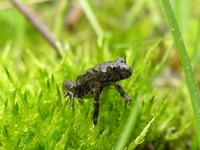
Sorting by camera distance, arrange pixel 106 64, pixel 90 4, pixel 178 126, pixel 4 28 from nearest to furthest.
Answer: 1. pixel 106 64
2. pixel 178 126
3. pixel 90 4
4. pixel 4 28

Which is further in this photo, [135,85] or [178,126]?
[178,126]

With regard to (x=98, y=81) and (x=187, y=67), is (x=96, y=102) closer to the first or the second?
(x=98, y=81)

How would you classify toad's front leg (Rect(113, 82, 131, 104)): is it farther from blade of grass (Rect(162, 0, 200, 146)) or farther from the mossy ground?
blade of grass (Rect(162, 0, 200, 146))

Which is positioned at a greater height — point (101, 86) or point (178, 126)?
point (101, 86)

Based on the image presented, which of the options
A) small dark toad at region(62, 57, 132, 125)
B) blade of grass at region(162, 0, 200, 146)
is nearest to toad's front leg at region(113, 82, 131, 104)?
small dark toad at region(62, 57, 132, 125)

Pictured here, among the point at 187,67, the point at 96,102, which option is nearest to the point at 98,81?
the point at 96,102

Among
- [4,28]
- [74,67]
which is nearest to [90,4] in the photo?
[74,67]

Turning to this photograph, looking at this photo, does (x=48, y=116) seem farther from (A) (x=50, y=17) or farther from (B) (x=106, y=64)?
(A) (x=50, y=17)

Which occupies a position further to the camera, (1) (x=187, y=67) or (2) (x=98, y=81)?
(2) (x=98, y=81)

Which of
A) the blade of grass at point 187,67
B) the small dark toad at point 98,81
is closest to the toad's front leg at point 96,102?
the small dark toad at point 98,81
